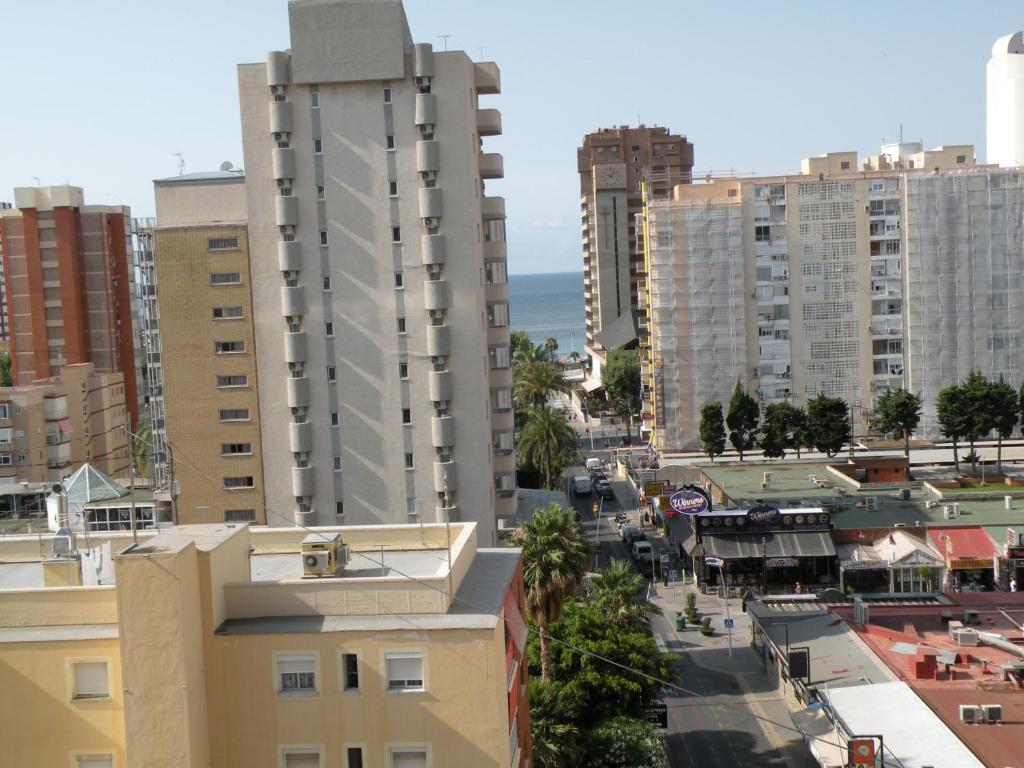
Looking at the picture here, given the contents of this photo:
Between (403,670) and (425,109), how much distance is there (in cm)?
4093

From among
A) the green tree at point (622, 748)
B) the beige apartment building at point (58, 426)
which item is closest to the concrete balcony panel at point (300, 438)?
the green tree at point (622, 748)

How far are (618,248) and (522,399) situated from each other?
198 feet

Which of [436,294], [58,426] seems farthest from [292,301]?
[58,426]

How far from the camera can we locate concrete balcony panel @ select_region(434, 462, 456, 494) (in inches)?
2411

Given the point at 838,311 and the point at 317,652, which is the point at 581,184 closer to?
the point at 838,311

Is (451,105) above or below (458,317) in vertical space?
above

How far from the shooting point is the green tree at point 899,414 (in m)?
95.4

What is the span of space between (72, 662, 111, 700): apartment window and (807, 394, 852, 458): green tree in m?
75.1

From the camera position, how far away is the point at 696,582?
6988cm

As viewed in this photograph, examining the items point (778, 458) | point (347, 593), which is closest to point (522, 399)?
point (778, 458)

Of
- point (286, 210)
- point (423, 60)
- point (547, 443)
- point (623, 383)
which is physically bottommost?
point (547, 443)

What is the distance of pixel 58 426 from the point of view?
96500 millimetres

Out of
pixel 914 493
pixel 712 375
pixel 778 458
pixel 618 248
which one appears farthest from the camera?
pixel 618 248

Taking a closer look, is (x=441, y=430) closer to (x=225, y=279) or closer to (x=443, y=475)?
(x=443, y=475)
